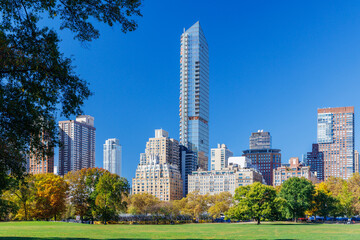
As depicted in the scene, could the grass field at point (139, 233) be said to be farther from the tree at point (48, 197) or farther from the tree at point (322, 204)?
the tree at point (322, 204)

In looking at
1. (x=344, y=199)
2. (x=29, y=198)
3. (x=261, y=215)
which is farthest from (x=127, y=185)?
(x=344, y=199)

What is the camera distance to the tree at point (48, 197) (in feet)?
259

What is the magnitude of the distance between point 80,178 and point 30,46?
7555 centimetres

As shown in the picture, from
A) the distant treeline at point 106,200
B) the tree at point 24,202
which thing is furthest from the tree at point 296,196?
the tree at point 24,202

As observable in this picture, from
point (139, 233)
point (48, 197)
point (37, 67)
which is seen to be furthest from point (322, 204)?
point (37, 67)

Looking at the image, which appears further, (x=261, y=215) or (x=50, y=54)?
(x=261, y=215)

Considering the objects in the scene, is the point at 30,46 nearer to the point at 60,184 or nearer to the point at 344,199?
the point at 60,184

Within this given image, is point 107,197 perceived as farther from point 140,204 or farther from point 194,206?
point 194,206

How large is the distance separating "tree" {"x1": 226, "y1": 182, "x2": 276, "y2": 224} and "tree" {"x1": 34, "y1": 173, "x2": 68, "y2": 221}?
114ft

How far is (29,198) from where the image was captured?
7681 cm

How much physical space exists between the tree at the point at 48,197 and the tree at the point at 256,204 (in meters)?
34.8

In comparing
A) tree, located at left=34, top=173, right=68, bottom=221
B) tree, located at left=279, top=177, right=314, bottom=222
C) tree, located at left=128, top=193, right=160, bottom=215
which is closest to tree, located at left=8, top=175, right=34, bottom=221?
tree, located at left=34, top=173, right=68, bottom=221

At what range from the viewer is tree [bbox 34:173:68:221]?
78812 mm

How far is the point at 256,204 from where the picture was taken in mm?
86312
